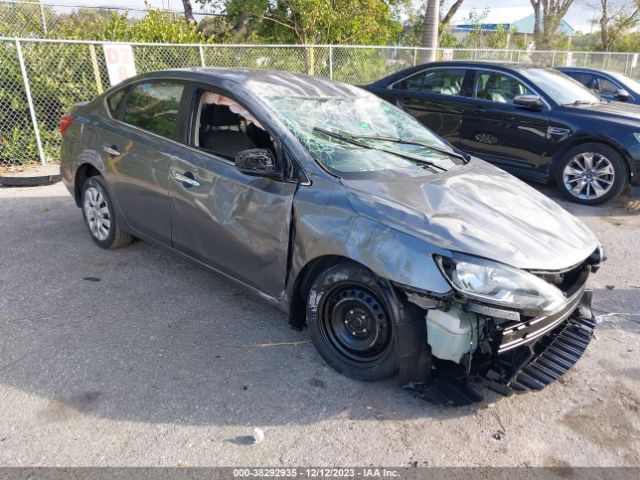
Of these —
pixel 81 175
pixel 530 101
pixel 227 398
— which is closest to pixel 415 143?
pixel 227 398

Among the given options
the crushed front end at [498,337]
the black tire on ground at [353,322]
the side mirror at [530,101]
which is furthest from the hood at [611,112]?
the black tire on ground at [353,322]

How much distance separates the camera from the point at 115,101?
4.74m

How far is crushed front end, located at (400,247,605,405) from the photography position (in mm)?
2596

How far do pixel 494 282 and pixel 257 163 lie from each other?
1.53 m

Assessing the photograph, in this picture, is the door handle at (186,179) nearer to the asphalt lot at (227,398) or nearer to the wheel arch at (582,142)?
the asphalt lot at (227,398)

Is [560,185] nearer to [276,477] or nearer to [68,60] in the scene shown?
[276,477]

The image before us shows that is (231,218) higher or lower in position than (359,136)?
lower

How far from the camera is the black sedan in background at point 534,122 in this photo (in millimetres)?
6645

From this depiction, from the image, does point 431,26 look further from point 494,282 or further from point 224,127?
point 494,282

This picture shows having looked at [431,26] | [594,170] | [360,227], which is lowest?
[594,170]

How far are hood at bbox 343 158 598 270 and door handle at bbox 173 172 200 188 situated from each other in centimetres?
120

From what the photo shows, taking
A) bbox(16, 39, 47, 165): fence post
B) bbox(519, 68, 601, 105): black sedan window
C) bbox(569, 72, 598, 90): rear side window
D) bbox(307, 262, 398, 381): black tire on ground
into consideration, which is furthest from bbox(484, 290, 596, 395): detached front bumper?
bbox(569, 72, 598, 90): rear side window

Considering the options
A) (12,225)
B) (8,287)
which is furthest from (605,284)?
(12,225)

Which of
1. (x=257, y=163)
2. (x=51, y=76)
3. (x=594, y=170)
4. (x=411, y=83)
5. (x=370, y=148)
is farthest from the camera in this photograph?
(x=51, y=76)
